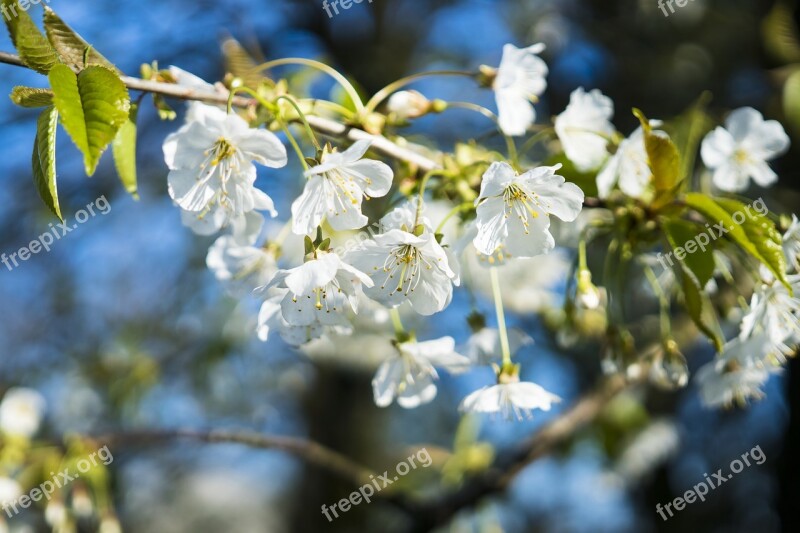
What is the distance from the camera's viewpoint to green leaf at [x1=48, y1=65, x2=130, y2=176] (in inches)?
33.8

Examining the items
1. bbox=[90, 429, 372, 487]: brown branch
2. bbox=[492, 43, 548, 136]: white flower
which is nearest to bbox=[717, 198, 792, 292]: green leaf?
bbox=[492, 43, 548, 136]: white flower

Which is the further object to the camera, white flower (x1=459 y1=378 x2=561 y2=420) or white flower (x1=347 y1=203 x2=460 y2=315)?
white flower (x1=459 y1=378 x2=561 y2=420)

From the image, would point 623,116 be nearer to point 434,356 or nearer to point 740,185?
point 740,185

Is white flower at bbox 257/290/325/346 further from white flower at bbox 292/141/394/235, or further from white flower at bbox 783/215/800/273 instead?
white flower at bbox 783/215/800/273

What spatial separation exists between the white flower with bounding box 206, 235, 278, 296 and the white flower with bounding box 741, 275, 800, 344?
91 centimetres

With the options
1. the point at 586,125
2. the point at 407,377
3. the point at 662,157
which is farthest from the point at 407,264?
the point at 586,125

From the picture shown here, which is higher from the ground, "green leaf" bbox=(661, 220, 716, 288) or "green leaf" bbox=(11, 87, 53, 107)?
"green leaf" bbox=(11, 87, 53, 107)

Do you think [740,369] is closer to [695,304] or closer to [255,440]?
[695,304]

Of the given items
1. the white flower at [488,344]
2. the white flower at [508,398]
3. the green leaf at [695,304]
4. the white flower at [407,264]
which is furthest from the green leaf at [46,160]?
the green leaf at [695,304]

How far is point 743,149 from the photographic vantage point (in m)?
1.53

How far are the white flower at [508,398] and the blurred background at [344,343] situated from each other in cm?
107

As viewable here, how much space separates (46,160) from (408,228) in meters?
0.53

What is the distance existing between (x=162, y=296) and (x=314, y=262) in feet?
14.3

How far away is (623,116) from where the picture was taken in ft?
15.0
